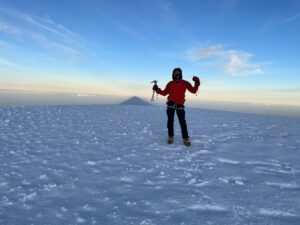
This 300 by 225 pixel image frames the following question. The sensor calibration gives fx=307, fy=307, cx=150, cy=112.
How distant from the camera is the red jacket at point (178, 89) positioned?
10773 mm

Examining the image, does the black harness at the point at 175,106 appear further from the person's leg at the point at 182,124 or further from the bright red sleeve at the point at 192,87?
the bright red sleeve at the point at 192,87

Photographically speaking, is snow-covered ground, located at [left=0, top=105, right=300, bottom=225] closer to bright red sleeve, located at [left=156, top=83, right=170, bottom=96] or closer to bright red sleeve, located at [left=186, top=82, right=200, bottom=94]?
bright red sleeve, located at [left=156, top=83, right=170, bottom=96]

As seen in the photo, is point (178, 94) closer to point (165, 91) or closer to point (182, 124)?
point (165, 91)

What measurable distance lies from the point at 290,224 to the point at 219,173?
2.66 metres

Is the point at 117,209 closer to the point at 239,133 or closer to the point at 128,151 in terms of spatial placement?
the point at 128,151

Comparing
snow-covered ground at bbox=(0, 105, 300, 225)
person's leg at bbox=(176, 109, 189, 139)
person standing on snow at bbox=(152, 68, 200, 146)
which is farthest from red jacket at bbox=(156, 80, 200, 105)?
snow-covered ground at bbox=(0, 105, 300, 225)

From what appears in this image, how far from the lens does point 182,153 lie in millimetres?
9289

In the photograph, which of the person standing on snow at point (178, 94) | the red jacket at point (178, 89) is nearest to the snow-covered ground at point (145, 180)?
the person standing on snow at point (178, 94)

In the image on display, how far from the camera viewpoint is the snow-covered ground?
15.8 ft

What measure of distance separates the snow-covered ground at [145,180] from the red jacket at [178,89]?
1.59 metres

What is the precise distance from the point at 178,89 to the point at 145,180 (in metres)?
4.99

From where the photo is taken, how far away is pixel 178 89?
1083 centimetres

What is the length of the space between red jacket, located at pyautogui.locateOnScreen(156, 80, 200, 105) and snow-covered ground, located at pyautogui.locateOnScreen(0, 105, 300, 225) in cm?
159

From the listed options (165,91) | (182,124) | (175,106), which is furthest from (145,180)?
(165,91)
